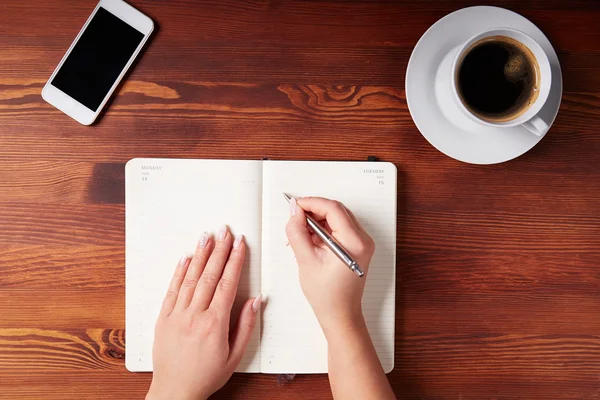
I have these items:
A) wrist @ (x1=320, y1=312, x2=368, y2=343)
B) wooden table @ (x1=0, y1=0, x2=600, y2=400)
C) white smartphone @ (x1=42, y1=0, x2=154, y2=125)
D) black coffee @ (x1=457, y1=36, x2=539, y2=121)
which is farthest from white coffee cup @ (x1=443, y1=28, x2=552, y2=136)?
white smartphone @ (x1=42, y1=0, x2=154, y2=125)

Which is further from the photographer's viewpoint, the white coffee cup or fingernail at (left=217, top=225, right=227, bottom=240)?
fingernail at (left=217, top=225, right=227, bottom=240)

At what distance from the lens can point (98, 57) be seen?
689 millimetres

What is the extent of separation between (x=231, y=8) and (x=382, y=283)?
0.49 m

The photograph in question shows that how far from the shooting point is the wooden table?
0.70 meters

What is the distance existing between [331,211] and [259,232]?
13 centimetres

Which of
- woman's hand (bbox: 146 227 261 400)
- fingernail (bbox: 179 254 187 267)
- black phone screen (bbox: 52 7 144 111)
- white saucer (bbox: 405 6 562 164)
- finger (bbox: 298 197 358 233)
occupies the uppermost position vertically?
white saucer (bbox: 405 6 562 164)

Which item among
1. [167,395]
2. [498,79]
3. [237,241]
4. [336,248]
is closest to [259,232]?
[237,241]

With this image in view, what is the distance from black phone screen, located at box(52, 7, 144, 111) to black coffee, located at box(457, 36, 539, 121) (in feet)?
1.61

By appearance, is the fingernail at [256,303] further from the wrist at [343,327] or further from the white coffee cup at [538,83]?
the white coffee cup at [538,83]

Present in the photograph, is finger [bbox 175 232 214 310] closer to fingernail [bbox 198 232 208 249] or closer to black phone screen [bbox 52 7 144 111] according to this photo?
fingernail [bbox 198 232 208 249]

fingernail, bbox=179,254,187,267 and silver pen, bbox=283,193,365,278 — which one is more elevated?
silver pen, bbox=283,193,365,278

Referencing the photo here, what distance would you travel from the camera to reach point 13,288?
2.33 ft

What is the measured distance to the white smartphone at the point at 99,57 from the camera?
688 mm

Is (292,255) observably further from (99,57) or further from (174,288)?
(99,57)
